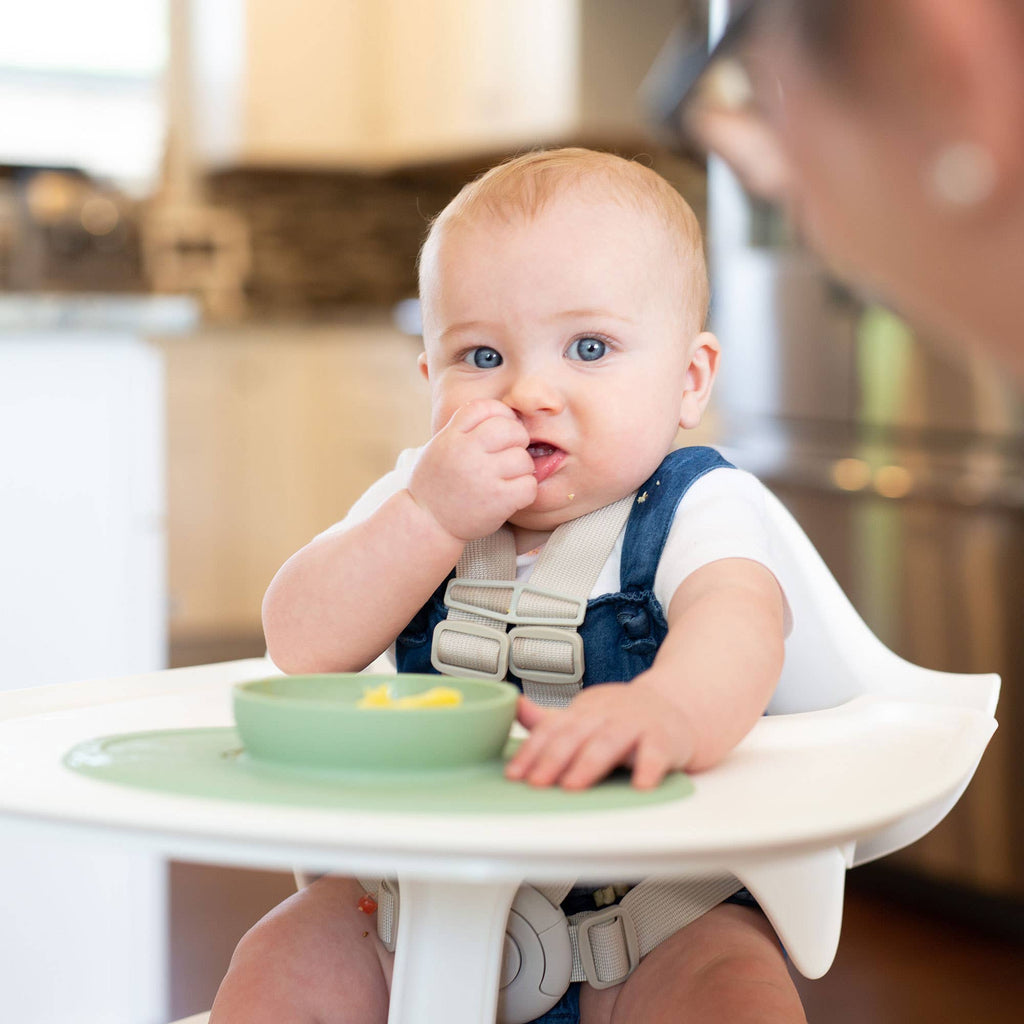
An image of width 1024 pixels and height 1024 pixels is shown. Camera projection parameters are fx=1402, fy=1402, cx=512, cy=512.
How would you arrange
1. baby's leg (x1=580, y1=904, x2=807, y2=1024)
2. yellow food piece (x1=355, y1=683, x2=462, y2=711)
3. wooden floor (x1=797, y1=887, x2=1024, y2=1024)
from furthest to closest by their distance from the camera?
wooden floor (x1=797, y1=887, x2=1024, y2=1024)
baby's leg (x1=580, y1=904, x2=807, y2=1024)
yellow food piece (x1=355, y1=683, x2=462, y2=711)

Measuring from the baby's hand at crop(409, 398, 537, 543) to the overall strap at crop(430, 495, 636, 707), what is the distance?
0.06 meters

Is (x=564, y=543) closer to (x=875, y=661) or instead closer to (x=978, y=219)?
(x=875, y=661)

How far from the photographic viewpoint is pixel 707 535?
2.80ft

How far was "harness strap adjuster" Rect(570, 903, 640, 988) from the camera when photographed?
86 cm

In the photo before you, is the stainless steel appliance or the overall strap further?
the stainless steel appliance

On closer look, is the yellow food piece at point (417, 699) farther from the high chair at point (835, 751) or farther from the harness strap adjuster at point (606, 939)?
the harness strap adjuster at point (606, 939)

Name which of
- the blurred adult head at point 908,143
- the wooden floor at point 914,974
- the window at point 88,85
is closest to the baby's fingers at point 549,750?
the blurred adult head at point 908,143

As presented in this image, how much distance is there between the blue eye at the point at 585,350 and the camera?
91 cm

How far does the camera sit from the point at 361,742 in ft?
1.91

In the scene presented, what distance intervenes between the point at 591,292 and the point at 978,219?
2.22ft

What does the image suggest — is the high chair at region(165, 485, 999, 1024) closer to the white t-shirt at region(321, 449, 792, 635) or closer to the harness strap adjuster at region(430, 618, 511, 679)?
the white t-shirt at region(321, 449, 792, 635)

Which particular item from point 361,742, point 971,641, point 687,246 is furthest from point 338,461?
point 361,742

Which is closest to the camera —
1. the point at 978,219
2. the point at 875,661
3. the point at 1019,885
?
the point at 978,219

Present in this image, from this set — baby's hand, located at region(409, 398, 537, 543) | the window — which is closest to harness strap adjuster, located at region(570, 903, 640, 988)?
baby's hand, located at region(409, 398, 537, 543)
